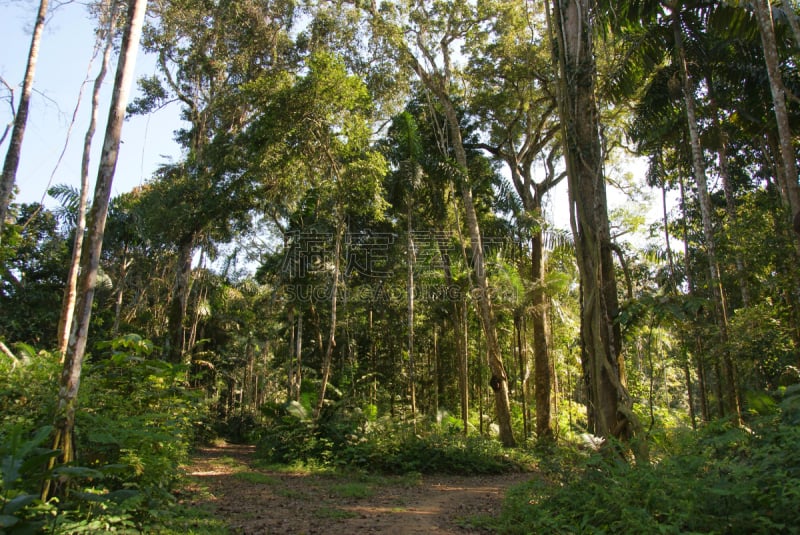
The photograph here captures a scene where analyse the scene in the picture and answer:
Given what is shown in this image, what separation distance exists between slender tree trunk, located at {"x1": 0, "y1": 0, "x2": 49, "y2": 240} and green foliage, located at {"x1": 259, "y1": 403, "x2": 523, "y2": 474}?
814cm

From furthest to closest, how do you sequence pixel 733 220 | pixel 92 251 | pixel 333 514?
pixel 733 220 → pixel 333 514 → pixel 92 251

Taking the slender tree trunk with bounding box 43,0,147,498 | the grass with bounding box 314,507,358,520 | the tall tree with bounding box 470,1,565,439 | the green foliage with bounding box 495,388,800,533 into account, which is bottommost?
the grass with bounding box 314,507,358,520

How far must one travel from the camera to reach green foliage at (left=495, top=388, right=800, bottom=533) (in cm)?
334

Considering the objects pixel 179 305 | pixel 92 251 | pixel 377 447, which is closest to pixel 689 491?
pixel 92 251

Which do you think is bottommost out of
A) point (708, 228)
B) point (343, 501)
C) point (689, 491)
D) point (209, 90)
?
point (343, 501)

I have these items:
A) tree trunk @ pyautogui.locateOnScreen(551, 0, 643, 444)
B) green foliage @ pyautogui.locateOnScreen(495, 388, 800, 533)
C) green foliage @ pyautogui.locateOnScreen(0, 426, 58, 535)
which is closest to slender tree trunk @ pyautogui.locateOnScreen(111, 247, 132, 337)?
green foliage @ pyautogui.locateOnScreen(0, 426, 58, 535)

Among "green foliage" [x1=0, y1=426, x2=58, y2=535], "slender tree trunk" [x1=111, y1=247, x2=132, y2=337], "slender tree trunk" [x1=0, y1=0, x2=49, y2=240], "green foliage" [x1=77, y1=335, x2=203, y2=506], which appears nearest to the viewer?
"green foliage" [x1=0, y1=426, x2=58, y2=535]

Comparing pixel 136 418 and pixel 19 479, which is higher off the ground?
pixel 136 418

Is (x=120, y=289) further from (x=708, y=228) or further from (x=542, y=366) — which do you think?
(x=708, y=228)

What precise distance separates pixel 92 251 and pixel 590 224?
500 centimetres

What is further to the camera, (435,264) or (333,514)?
(435,264)

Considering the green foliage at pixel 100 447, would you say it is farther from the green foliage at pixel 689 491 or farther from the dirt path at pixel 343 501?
the green foliage at pixel 689 491

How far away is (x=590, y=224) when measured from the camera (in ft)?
15.2

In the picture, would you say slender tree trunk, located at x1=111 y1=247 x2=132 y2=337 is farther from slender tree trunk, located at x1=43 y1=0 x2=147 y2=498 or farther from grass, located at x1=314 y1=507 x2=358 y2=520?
slender tree trunk, located at x1=43 y1=0 x2=147 y2=498
